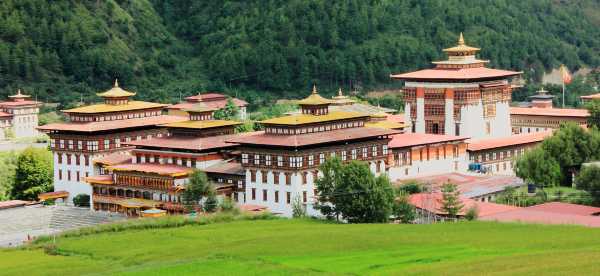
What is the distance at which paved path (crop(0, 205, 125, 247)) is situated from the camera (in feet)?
281

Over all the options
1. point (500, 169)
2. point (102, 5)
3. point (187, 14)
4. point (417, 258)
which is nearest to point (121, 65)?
point (102, 5)

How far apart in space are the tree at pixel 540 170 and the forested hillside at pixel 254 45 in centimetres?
6701

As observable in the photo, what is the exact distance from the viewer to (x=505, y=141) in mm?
104750

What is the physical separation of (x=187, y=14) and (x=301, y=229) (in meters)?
111

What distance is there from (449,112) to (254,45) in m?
62.4

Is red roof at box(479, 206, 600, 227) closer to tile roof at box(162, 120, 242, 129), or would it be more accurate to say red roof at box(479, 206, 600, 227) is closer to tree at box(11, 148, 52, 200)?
tile roof at box(162, 120, 242, 129)

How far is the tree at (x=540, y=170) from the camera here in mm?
90875

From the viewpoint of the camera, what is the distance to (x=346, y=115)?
295 feet

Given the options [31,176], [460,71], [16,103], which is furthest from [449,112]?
[16,103]

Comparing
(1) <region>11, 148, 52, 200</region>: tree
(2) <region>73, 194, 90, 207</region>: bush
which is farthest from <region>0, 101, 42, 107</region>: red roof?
(2) <region>73, 194, 90, 207</region>: bush

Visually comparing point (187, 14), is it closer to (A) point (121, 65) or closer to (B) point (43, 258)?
(A) point (121, 65)

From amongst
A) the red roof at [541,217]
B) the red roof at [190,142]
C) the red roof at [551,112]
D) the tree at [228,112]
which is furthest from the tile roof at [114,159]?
the red roof at [551,112]

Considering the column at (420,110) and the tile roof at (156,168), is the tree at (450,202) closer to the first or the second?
the tile roof at (156,168)

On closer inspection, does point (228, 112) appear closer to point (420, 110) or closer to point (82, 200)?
point (420, 110)
